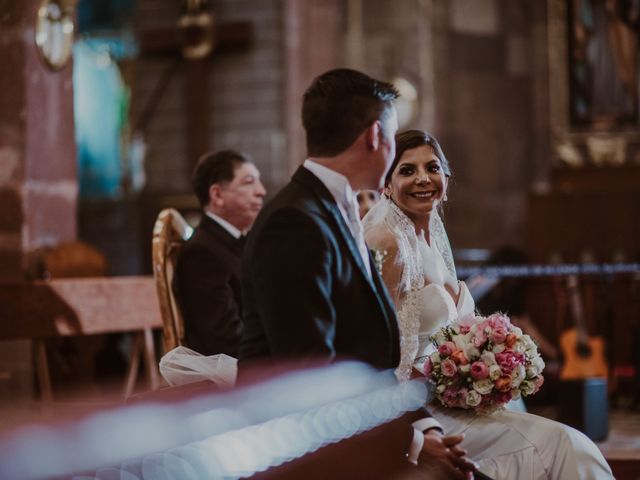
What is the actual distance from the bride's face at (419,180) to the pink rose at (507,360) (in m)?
0.69

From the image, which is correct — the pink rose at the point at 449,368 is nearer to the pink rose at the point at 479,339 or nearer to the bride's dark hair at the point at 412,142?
the pink rose at the point at 479,339

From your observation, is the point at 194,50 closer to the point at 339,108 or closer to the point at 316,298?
the point at 339,108

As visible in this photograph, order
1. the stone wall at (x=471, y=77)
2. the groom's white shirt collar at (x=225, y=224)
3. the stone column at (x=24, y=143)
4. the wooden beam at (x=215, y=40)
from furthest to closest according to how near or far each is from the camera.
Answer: the stone wall at (x=471, y=77) < the wooden beam at (x=215, y=40) < the stone column at (x=24, y=143) < the groom's white shirt collar at (x=225, y=224)

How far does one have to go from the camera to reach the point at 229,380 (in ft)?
10.7

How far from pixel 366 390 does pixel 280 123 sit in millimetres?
9085

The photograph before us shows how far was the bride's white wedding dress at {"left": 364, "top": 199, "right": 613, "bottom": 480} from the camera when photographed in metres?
3.07

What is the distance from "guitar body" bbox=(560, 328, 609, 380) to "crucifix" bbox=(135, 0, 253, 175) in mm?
5154

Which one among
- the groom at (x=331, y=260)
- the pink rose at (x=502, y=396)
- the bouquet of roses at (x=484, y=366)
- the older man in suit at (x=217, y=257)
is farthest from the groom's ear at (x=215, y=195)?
the groom at (x=331, y=260)

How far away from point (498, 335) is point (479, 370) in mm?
A: 127

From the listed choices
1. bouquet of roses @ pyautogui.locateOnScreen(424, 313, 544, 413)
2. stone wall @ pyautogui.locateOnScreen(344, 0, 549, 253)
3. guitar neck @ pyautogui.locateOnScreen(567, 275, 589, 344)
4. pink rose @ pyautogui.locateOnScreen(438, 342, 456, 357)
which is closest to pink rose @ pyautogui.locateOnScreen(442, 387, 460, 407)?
bouquet of roses @ pyautogui.locateOnScreen(424, 313, 544, 413)

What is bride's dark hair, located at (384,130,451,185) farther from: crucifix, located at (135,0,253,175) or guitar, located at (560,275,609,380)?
crucifix, located at (135,0,253,175)

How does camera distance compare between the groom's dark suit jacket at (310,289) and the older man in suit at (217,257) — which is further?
the older man in suit at (217,257)

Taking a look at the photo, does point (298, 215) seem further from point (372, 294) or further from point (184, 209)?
point (184, 209)

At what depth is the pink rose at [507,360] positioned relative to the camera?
10.3 feet
